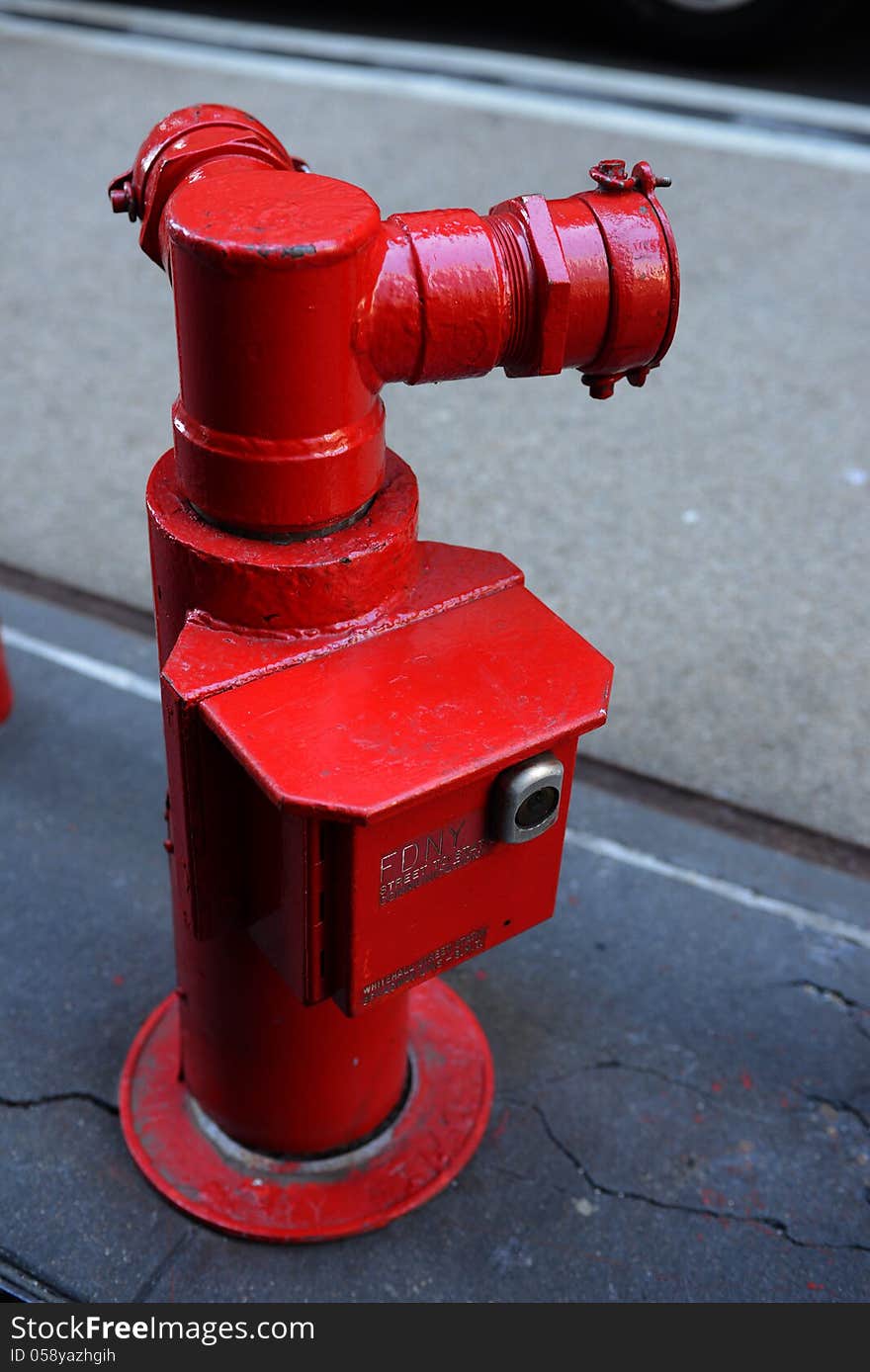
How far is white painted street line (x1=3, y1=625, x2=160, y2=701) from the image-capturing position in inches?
127

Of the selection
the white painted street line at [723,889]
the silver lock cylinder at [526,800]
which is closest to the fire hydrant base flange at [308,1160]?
the white painted street line at [723,889]

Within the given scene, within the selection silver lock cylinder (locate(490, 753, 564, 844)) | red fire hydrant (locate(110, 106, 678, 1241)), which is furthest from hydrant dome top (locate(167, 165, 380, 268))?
silver lock cylinder (locate(490, 753, 564, 844))

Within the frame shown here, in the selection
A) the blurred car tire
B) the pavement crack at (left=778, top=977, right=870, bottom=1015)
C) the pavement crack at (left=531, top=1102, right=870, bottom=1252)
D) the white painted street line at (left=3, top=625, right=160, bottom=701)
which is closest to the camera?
the pavement crack at (left=531, top=1102, right=870, bottom=1252)

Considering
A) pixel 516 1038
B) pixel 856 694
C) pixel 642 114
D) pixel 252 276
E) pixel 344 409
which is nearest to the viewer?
pixel 252 276

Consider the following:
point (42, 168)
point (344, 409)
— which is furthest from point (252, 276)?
point (42, 168)

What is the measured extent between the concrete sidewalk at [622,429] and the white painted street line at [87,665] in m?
0.33

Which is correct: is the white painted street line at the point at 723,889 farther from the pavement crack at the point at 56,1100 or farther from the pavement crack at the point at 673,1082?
the pavement crack at the point at 56,1100

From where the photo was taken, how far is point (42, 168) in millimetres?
5738

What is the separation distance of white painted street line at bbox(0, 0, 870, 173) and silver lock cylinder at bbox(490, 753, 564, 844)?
17.0 feet

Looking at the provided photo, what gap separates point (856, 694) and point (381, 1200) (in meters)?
1.89

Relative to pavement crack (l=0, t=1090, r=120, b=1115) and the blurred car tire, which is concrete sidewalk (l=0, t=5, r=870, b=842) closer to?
the blurred car tire

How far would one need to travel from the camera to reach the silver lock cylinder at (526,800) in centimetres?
161

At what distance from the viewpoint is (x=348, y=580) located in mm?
1612
